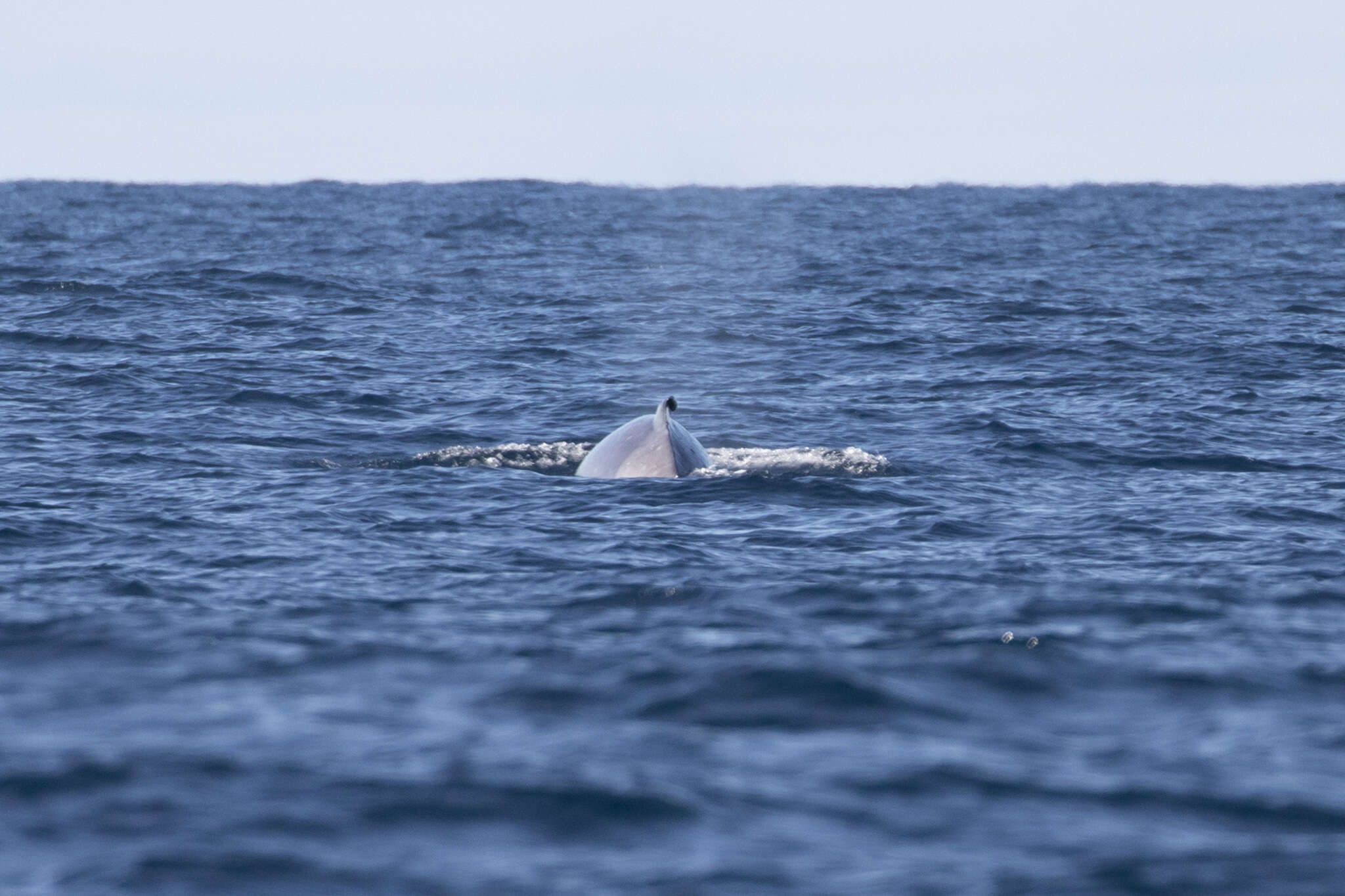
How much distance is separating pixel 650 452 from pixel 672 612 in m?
6.63

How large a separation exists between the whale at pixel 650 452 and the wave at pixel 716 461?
0.87ft

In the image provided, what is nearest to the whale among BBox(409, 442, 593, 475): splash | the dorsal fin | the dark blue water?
the dorsal fin

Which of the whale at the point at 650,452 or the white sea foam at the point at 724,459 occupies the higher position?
the whale at the point at 650,452

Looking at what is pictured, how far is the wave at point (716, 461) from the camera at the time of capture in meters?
20.3

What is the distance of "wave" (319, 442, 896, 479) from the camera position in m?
20.3

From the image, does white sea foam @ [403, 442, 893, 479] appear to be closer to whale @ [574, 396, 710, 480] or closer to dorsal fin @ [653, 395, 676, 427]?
whale @ [574, 396, 710, 480]

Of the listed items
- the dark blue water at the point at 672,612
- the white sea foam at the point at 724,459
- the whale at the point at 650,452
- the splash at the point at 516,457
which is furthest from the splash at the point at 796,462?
the splash at the point at 516,457

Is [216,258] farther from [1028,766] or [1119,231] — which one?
[1028,766]

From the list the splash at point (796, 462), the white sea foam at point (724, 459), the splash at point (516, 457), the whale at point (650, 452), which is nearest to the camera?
the whale at point (650, 452)

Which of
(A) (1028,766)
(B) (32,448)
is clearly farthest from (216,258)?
(A) (1028,766)

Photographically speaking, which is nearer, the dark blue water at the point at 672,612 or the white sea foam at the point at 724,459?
the dark blue water at the point at 672,612

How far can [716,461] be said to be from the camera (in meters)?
21.0

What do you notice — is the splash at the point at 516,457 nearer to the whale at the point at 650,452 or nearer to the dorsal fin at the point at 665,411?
the whale at the point at 650,452

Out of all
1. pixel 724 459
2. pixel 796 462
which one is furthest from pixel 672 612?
pixel 724 459
